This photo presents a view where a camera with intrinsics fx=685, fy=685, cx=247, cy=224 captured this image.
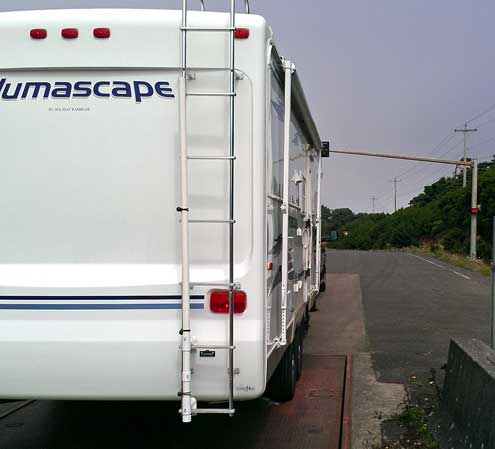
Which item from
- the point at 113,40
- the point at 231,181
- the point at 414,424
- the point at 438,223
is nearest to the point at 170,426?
the point at 414,424

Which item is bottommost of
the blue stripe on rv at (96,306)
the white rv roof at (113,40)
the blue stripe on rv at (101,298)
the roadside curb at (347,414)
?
the roadside curb at (347,414)

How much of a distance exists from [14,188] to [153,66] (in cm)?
Result: 132

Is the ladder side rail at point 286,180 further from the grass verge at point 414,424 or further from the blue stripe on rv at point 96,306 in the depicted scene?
the grass verge at point 414,424

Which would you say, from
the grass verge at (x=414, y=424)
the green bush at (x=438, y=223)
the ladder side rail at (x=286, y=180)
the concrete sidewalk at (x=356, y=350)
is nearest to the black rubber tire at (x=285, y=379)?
the concrete sidewalk at (x=356, y=350)

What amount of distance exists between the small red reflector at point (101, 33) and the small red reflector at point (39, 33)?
363mm

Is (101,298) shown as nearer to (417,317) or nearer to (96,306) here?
(96,306)

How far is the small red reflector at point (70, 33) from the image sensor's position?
4809 millimetres

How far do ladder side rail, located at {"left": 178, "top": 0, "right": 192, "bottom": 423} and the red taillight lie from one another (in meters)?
0.18

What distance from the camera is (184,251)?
181 inches

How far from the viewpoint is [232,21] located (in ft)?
15.3

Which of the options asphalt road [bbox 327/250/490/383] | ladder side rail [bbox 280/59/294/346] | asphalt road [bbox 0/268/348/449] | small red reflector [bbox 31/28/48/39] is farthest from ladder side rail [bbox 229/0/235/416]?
asphalt road [bbox 327/250/490/383]

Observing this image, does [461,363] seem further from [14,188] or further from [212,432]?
[14,188]

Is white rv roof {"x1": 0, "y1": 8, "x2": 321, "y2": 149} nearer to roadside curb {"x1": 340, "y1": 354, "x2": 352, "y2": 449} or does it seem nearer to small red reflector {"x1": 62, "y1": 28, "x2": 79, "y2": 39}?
small red reflector {"x1": 62, "y1": 28, "x2": 79, "y2": 39}

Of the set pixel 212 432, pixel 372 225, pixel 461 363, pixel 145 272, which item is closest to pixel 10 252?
pixel 145 272
